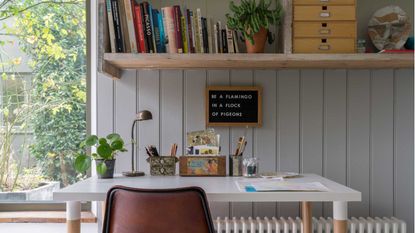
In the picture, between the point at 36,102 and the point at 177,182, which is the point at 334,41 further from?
the point at 36,102

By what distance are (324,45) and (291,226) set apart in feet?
3.15

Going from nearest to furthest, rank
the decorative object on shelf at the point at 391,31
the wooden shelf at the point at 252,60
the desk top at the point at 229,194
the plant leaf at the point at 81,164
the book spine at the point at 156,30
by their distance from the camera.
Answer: the desk top at the point at 229,194 → the plant leaf at the point at 81,164 → the wooden shelf at the point at 252,60 → the book spine at the point at 156,30 → the decorative object on shelf at the point at 391,31

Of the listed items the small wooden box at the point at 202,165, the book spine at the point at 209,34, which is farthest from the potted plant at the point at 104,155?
the book spine at the point at 209,34

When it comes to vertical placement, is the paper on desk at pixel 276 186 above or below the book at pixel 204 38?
below

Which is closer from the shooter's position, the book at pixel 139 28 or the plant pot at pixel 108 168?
the plant pot at pixel 108 168

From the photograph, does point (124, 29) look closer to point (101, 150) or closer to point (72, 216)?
point (101, 150)

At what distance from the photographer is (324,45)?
86.0 inches

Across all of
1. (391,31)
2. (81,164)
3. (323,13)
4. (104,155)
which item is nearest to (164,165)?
(104,155)

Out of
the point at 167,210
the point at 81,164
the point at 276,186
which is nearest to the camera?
the point at 167,210

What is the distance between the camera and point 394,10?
2.41 metres

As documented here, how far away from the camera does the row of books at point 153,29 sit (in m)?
2.18

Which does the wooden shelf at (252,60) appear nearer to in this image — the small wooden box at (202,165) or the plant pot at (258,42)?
the plant pot at (258,42)

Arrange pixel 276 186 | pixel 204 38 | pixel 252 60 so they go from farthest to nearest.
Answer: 1. pixel 204 38
2. pixel 252 60
3. pixel 276 186

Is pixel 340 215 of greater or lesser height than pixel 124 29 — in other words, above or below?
below
